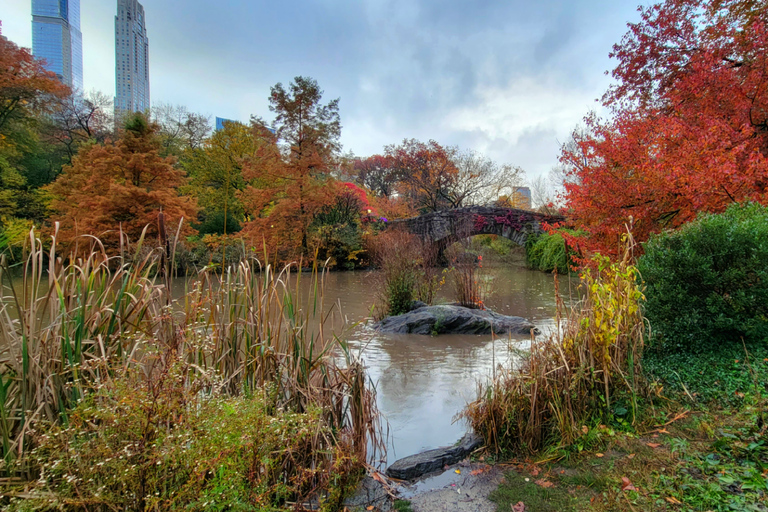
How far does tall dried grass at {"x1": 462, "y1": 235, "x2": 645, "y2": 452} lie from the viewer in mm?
2459

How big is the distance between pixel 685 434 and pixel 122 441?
9.14ft

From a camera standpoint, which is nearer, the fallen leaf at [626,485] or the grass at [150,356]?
the grass at [150,356]

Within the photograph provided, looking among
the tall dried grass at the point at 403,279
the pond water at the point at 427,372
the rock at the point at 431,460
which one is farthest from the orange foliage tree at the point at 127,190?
the rock at the point at 431,460

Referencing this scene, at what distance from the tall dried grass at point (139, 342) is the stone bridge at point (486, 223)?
12829 millimetres

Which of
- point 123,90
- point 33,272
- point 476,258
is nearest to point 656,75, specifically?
point 476,258

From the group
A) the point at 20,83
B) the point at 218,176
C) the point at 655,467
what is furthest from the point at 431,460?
the point at 218,176

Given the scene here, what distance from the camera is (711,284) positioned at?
3.08 metres

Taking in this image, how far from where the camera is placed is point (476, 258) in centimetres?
817

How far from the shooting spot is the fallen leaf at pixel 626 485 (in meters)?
1.85

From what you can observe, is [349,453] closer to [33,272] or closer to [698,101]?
[33,272]

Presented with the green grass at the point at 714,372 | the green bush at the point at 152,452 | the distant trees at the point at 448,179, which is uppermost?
the distant trees at the point at 448,179

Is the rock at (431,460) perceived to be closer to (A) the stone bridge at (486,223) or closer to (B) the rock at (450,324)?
(B) the rock at (450,324)

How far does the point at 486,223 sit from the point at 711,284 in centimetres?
1290

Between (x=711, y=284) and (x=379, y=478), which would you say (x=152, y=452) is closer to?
(x=379, y=478)
